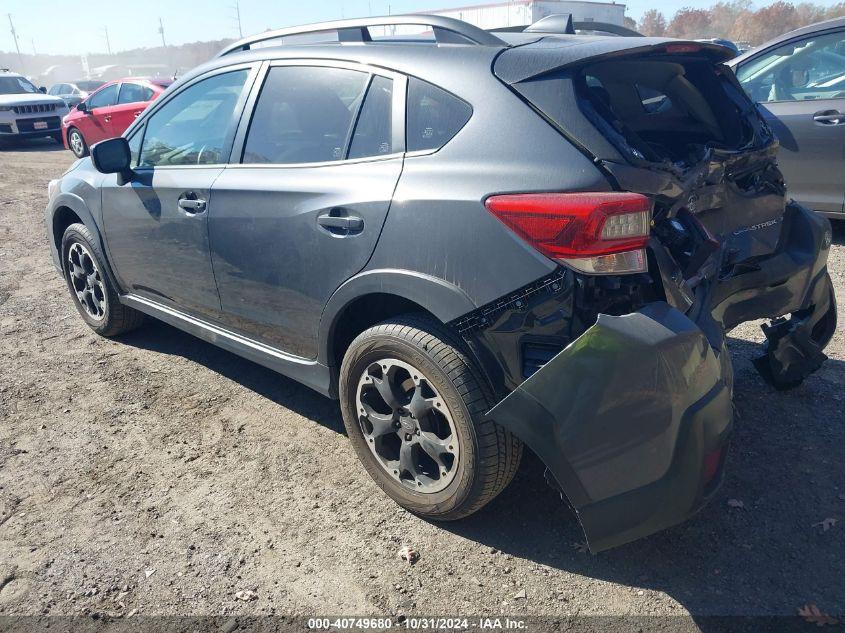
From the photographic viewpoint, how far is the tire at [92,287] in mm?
4520

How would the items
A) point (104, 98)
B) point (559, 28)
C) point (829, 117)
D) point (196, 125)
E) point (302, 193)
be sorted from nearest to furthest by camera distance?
point (302, 193)
point (559, 28)
point (196, 125)
point (829, 117)
point (104, 98)

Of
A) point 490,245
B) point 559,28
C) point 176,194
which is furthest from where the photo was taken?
point 176,194

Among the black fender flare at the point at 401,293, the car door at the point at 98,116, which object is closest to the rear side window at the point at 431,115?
the black fender flare at the point at 401,293

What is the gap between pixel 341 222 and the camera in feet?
9.23

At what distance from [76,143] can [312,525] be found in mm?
15124

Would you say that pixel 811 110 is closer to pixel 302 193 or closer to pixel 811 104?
pixel 811 104

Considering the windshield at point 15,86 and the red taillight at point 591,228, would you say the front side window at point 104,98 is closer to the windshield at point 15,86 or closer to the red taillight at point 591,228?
the windshield at point 15,86

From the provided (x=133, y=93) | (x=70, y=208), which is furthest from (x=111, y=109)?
(x=70, y=208)

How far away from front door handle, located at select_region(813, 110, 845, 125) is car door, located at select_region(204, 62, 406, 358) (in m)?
4.41

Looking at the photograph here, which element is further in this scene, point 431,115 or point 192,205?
point 192,205

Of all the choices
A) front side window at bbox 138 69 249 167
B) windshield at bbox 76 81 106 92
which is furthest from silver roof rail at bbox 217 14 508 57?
windshield at bbox 76 81 106 92

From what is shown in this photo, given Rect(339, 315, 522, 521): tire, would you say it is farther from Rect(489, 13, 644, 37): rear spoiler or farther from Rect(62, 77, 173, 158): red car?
Rect(62, 77, 173, 158): red car

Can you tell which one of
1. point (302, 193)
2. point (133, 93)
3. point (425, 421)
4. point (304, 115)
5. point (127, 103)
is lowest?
point (127, 103)

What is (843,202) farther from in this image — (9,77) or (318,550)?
(9,77)
